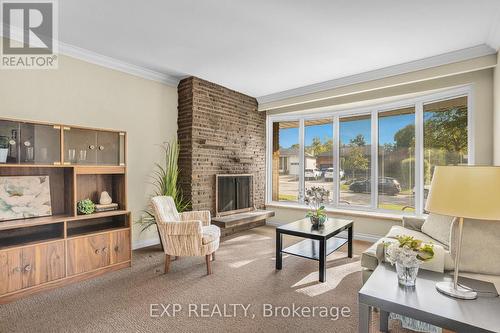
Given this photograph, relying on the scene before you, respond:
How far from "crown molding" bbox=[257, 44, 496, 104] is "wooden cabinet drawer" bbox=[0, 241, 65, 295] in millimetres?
4139

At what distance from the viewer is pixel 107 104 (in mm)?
3656

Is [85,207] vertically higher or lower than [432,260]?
higher

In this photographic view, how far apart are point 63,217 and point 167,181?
4.61ft

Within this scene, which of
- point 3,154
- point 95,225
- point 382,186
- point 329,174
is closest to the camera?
point 3,154

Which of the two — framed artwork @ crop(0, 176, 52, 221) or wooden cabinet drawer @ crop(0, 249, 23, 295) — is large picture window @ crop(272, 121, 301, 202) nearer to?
framed artwork @ crop(0, 176, 52, 221)

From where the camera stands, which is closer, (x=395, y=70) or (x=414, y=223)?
(x=414, y=223)

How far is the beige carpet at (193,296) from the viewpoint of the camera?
2.11 metres

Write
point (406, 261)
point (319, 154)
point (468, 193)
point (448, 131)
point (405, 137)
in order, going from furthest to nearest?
point (319, 154)
point (405, 137)
point (448, 131)
point (406, 261)
point (468, 193)

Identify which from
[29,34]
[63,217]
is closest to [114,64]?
[29,34]

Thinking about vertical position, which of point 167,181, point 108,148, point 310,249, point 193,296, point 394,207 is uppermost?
point 108,148

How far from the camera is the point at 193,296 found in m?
2.56

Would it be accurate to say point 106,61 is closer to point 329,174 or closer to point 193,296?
point 193,296

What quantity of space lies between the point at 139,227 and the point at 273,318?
260cm

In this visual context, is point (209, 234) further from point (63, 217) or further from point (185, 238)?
point (63, 217)
